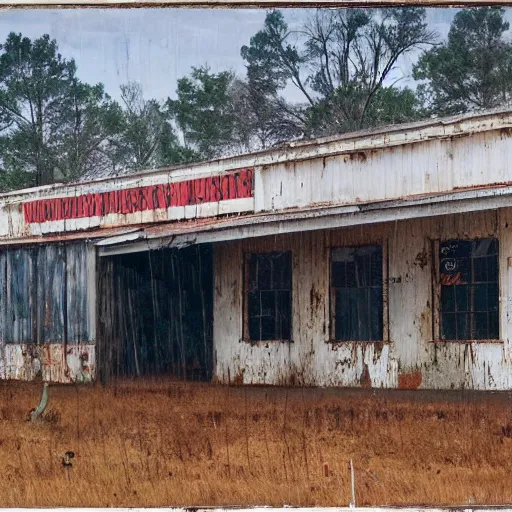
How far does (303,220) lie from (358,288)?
2.57 ft

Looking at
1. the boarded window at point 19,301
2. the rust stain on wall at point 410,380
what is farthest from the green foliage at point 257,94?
the rust stain on wall at point 410,380

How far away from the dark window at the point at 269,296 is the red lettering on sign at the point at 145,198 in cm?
59

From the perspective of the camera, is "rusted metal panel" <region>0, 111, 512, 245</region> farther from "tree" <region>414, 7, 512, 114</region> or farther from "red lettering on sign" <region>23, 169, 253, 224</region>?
"tree" <region>414, 7, 512, 114</region>

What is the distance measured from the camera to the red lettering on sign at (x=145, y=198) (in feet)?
29.2

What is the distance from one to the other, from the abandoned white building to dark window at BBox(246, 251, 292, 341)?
0.06 ft

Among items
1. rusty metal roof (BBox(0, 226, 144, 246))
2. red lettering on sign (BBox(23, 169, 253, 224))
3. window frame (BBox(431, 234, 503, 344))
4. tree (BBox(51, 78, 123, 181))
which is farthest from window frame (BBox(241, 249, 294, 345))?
tree (BBox(51, 78, 123, 181))

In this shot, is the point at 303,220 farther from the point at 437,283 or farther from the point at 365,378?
the point at 365,378

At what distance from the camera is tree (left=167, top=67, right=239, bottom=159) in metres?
8.02

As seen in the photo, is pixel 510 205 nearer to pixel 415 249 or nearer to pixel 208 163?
pixel 415 249

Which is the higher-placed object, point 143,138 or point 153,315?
point 143,138

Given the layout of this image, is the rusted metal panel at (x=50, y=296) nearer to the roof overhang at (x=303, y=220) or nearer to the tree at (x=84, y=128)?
the roof overhang at (x=303, y=220)

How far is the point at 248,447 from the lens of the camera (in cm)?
802

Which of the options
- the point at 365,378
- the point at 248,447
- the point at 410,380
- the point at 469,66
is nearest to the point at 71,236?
the point at 248,447

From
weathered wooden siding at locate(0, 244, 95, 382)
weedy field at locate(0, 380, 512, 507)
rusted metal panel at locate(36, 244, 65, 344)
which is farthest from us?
rusted metal panel at locate(36, 244, 65, 344)
